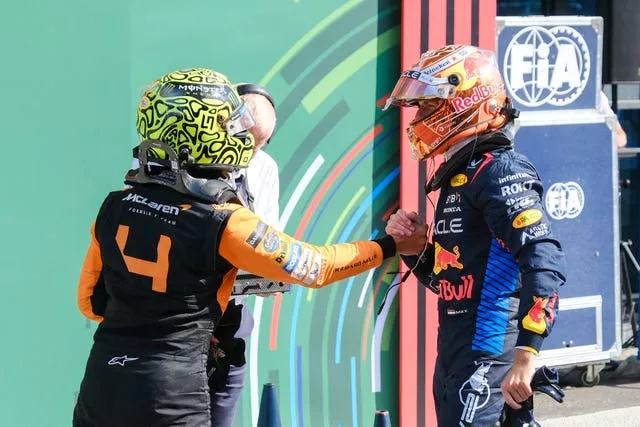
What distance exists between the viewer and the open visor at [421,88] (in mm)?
3729

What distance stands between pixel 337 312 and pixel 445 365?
5.76ft

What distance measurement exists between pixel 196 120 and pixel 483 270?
3.51 feet

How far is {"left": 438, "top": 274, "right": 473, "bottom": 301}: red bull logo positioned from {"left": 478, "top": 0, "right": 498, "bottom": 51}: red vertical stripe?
2279mm

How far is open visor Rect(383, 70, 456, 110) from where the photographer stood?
3.73m

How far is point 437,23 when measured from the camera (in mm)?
5484

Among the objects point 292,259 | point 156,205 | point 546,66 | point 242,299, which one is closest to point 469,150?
point 292,259

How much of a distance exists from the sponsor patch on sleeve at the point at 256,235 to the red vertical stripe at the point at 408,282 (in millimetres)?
2274

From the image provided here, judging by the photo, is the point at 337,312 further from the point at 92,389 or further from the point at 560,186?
the point at 92,389

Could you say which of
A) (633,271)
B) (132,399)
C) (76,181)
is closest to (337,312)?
(76,181)

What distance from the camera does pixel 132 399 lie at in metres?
3.21

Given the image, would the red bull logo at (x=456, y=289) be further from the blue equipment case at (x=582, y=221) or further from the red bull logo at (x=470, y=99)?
the blue equipment case at (x=582, y=221)

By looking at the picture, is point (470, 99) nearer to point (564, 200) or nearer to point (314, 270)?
point (314, 270)

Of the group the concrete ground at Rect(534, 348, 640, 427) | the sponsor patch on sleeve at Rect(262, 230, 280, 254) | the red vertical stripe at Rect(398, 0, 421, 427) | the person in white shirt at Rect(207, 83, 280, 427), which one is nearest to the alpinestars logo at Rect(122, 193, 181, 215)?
the sponsor patch on sleeve at Rect(262, 230, 280, 254)

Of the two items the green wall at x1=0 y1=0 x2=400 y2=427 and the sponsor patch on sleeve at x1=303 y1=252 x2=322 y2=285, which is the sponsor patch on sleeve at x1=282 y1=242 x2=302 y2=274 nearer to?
the sponsor patch on sleeve at x1=303 y1=252 x2=322 y2=285
